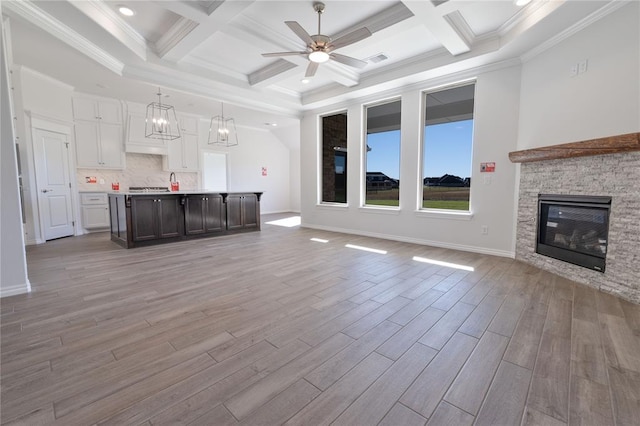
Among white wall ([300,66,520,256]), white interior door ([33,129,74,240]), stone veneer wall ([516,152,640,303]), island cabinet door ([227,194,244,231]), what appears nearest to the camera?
stone veneer wall ([516,152,640,303])

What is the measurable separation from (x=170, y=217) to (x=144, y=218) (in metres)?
0.44

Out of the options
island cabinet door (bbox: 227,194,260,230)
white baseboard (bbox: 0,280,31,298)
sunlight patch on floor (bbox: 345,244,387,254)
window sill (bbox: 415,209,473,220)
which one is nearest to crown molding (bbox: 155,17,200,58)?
island cabinet door (bbox: 227,194,260,230)

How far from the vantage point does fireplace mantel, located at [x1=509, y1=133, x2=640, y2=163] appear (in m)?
2.69

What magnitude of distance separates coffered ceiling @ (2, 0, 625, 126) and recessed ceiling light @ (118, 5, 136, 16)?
8 centimetres

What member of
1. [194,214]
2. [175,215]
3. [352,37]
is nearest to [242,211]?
[194,214]

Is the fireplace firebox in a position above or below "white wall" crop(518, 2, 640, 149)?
below

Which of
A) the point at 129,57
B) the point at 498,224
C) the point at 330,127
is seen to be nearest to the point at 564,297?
the point at 498,224

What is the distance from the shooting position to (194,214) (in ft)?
18.4

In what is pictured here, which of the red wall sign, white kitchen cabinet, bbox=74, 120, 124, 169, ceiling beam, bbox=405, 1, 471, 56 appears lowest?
the red wall sign

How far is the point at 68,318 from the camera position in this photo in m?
2.35

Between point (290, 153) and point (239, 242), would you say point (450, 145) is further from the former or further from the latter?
point (290, 153)

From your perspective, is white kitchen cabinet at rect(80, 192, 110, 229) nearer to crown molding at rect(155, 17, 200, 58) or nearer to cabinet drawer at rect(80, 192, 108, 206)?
cabinet drawer at rect(80, 192, 108, 206)

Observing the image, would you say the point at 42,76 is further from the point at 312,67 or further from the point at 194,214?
the point at 312,67

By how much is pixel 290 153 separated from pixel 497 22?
823cm
